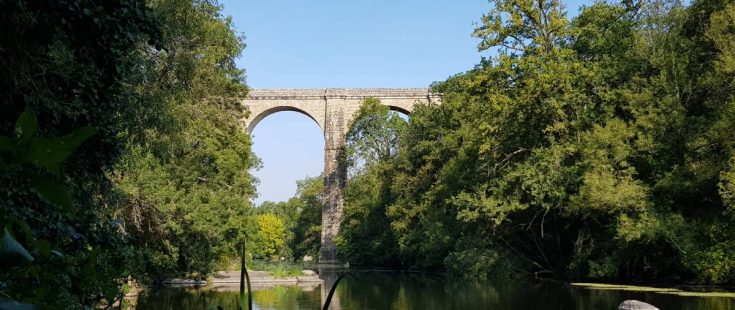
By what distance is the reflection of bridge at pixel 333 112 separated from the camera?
160 feet

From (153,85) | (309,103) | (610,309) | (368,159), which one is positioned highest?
(309,103)

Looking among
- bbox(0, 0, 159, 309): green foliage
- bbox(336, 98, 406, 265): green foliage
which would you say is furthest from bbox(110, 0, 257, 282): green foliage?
bbox(336, 98, 406, 265): green foliage

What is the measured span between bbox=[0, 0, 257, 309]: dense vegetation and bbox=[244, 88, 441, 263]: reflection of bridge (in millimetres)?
22280

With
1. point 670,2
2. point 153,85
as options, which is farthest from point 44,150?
point 670,2

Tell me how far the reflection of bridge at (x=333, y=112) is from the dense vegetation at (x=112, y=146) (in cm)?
2228

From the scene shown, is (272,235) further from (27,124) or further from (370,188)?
(27,124)

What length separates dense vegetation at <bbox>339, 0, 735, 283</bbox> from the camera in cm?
1773

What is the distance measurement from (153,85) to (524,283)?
561 inches

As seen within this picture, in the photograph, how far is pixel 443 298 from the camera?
738 inches

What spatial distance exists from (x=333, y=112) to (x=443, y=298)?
31734mm

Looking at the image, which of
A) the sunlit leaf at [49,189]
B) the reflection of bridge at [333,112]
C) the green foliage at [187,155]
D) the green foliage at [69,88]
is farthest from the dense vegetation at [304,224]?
the sunlit leaf at [49,189]

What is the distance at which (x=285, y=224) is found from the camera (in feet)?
255

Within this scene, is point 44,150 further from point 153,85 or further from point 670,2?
point 670,2

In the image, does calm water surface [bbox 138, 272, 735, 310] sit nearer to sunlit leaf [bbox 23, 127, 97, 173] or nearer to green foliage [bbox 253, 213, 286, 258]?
sunlit leaf [bbox 23, 127, 97, 173]
